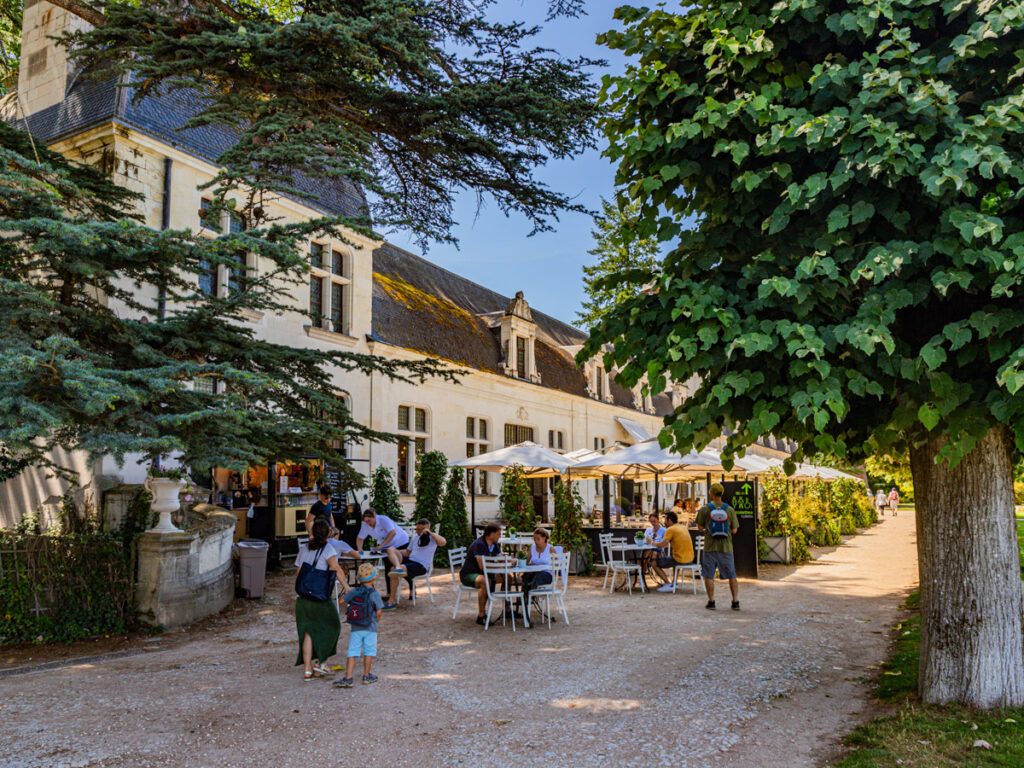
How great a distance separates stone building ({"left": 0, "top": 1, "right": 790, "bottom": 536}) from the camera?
14711 mm

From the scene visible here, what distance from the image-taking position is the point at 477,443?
2575cm

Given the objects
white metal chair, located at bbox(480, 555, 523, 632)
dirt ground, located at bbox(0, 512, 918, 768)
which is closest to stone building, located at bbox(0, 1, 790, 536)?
white metal chair, located at bbox(480, 555, 523, 632)

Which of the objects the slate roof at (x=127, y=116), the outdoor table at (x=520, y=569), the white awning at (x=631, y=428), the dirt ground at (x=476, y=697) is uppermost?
the slate roof at (x=127, y=116)

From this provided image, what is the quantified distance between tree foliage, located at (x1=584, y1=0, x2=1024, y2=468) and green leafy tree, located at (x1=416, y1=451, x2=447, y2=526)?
12883mm

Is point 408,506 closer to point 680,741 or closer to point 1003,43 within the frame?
point 680,741

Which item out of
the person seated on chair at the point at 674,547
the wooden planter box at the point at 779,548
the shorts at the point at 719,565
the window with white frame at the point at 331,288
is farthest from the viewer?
→ the window with white frame at the point at 331,288

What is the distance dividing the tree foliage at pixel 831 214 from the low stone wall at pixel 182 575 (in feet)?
23.8

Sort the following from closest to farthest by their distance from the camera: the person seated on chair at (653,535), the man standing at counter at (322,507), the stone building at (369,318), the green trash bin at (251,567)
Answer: the green trash bin at (251,567)
the man standing at counter at (322,507)
the person seated on chair at (653,535)
the stone building at (369,318)

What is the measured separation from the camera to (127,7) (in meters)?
9.23

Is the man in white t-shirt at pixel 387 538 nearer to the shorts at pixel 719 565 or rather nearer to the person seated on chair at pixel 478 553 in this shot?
the person seated on chair at pixel 478 553

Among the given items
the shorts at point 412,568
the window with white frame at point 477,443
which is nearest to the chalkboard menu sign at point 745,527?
the shorts at point 412,568

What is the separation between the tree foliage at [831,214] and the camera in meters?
4.91

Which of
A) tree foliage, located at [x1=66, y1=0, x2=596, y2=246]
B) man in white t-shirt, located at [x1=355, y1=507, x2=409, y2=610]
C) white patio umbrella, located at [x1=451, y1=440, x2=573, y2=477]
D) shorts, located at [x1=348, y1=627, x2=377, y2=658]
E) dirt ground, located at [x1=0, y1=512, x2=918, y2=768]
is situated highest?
tree foliage, located at [x1=66, y1=0, x2=596, y2=246]

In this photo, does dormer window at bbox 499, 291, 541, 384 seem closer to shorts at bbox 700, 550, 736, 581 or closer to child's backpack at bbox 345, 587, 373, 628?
shorts at bbox 700, 550, 736, 581
